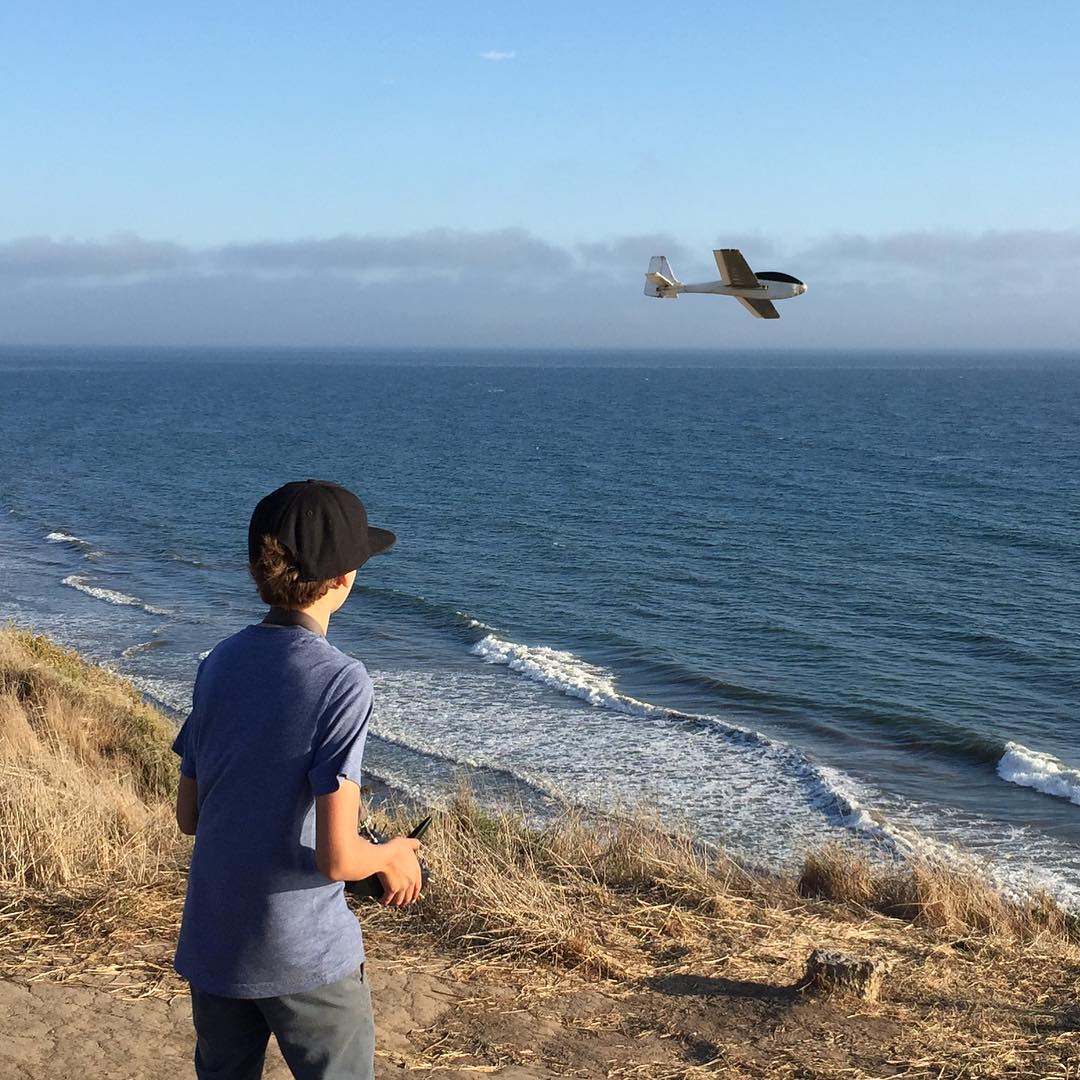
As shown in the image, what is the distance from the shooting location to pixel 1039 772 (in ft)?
61.9

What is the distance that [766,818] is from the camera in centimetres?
1698

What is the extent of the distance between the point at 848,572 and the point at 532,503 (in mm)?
16655

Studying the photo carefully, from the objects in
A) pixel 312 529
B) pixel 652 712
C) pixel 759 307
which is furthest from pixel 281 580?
pixel 652 712

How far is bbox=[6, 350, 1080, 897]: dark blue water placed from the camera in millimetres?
18500

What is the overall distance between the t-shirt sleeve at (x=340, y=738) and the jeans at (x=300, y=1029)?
1.80 feet

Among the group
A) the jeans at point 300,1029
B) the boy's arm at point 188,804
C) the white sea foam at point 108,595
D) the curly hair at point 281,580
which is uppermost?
the curly hair at point 281,580

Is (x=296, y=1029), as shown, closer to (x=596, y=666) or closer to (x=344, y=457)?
(x=596, y=666)

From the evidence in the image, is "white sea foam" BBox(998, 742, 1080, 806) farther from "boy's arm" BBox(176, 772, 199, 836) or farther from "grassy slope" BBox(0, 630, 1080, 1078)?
"boy's arm" BBox(176, 772, 199, 836)

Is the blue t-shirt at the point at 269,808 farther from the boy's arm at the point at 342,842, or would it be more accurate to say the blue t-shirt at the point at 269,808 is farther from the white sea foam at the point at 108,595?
the white sea foam at the point at 108,595

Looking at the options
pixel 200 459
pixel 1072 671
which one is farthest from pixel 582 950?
pixel 200 459

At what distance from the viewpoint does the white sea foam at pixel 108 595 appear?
29266mm

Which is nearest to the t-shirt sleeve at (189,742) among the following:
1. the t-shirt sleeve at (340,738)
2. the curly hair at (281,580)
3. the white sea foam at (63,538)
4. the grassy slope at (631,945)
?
the curly hair at (281,580)

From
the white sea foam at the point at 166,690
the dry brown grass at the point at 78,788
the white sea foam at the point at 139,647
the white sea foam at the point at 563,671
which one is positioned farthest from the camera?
the white sea foam at the point at 139,647

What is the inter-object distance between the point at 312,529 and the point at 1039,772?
18.2 meters
